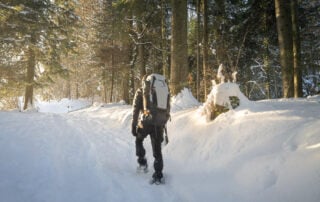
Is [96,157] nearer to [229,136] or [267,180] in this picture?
[229,136]

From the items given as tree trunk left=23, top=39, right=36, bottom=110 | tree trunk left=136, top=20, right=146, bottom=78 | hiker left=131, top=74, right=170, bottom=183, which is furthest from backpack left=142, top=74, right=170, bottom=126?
tree trunk left=23, top=39, right=36, bottom=110

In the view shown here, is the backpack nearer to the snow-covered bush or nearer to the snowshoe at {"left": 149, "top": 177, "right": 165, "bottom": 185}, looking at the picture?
the snowshoe at {"left": 149, "top": 177, "right": 165, "bottom": 185}

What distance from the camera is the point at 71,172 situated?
16.0ft

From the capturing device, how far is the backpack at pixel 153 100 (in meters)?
4.91

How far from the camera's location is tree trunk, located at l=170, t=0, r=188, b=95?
10.8 meters

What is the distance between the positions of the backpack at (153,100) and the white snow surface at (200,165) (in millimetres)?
1106

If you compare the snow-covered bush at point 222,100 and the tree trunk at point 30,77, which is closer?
the snow-covered bush at point 222,100

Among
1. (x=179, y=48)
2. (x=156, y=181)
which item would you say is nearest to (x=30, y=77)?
(x=179, y=48)

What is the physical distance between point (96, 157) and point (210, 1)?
13284 millimetres

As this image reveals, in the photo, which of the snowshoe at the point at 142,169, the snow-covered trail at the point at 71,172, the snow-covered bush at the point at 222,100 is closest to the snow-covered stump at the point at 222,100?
the snow-covered bush at the point at 222,100

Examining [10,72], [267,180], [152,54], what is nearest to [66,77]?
[10,72]

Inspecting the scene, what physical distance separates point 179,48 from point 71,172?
721cm

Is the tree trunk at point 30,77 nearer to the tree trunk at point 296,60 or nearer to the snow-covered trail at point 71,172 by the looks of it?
the snow-covered trail at point 71,172

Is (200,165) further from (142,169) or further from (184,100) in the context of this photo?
(184,100)
